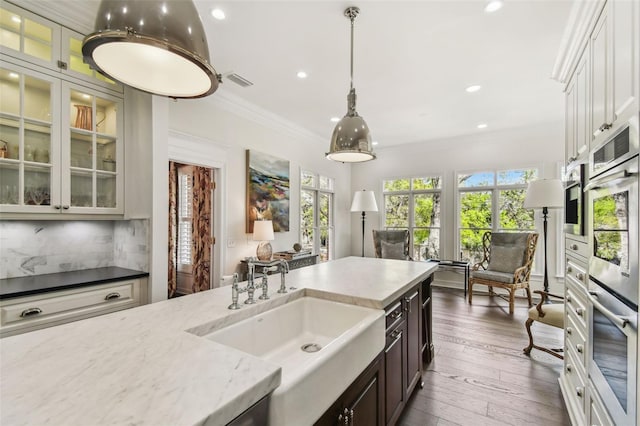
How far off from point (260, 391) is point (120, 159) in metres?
2.66

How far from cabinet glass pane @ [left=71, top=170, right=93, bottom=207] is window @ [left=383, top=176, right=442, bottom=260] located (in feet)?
18.1

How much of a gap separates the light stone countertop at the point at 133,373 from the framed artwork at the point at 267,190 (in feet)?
9.70

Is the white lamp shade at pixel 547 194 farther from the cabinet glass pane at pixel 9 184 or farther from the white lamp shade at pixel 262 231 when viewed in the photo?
the cabinet glass pane at pixel 9 184

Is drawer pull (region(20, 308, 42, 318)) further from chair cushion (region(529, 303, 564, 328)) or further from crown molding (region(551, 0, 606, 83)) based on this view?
chair cushion (region(529, 303, 564, 328))

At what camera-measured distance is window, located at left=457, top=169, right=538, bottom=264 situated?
17.7ft

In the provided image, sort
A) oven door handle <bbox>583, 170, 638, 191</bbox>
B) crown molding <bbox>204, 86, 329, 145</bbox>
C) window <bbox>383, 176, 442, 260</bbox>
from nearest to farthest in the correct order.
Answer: oven door handle <bbox>583, 170, 638, 191</bbox> → crown molding <bbox>204, 86, 329, 145</bbox> → window <bbox>383, 176, 442, 260</bbox>

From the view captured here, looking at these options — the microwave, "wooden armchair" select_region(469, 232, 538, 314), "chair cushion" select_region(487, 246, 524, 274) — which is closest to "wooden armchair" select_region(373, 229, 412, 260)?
"wooden armchair" select_region(469, 232, 538, 314)

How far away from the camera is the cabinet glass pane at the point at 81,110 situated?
235 centimetres

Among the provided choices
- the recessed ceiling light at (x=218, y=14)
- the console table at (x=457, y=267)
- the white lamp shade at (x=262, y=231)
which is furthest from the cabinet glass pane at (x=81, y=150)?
the console table at (x=457, y=267)

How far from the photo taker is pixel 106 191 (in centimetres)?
258

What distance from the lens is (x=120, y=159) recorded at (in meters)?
2.64

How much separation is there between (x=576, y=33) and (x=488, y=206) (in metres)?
4.01

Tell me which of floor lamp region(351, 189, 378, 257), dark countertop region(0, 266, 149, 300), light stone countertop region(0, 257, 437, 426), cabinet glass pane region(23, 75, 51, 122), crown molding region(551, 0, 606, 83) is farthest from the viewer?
floor lamp region(351, 189, 378, 257)

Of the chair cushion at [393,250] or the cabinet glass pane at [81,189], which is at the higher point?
the cabinet glass pane at [81,189]
